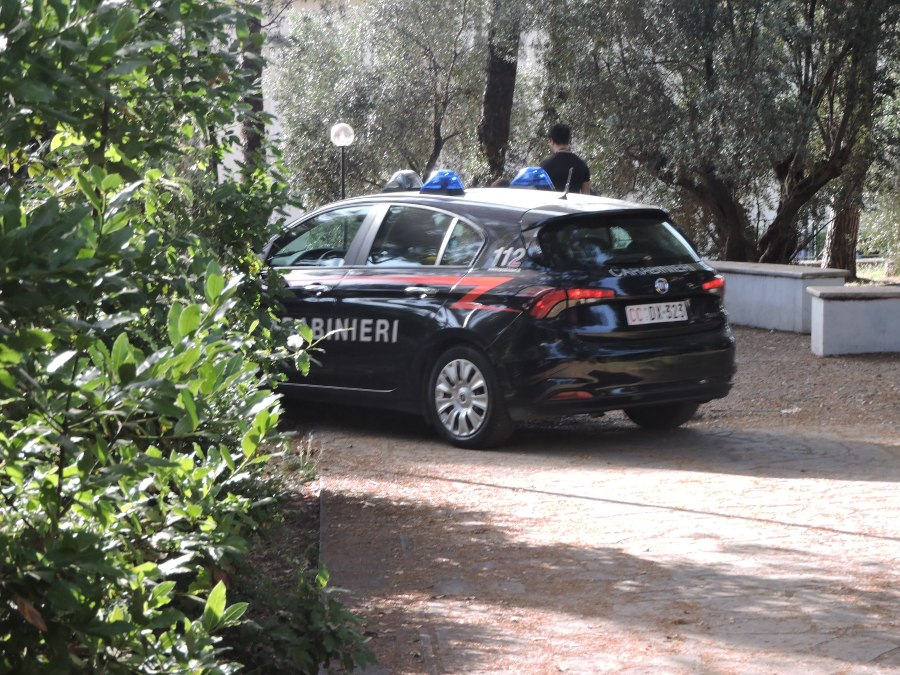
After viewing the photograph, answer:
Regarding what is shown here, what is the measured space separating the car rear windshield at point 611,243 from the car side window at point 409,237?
913 mm

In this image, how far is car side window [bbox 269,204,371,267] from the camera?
1004cm

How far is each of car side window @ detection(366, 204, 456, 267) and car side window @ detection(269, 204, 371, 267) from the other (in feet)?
0.87

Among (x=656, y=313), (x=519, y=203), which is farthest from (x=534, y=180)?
(x=656, y=313)

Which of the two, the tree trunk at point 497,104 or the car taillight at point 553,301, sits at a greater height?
the tree trunk at point 497,104

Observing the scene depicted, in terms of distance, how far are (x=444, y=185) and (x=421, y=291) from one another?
0.94 meters

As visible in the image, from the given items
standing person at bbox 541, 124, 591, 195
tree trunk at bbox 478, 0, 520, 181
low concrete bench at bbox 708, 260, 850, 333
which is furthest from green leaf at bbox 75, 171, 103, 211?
tree trunk at bbox 478, 0, 520, 181

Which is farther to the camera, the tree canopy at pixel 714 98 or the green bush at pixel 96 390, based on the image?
the tree canopy at pixel 714 98

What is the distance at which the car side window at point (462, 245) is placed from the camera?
29.9 feet

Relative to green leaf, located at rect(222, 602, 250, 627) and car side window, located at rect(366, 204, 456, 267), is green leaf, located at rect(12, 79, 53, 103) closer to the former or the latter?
green leaf, located at rect(222, 602, 250, 627)

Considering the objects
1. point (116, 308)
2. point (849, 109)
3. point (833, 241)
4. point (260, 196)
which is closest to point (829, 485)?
point (260, 196)

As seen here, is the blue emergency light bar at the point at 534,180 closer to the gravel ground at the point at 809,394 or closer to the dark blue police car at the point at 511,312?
the dark blue police car at the point at 511,312

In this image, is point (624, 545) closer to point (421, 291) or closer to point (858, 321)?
point (421, 291)

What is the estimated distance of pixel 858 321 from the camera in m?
13.6

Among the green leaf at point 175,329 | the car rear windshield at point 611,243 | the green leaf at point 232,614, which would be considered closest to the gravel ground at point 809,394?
the car rear windshield at point 611,243
